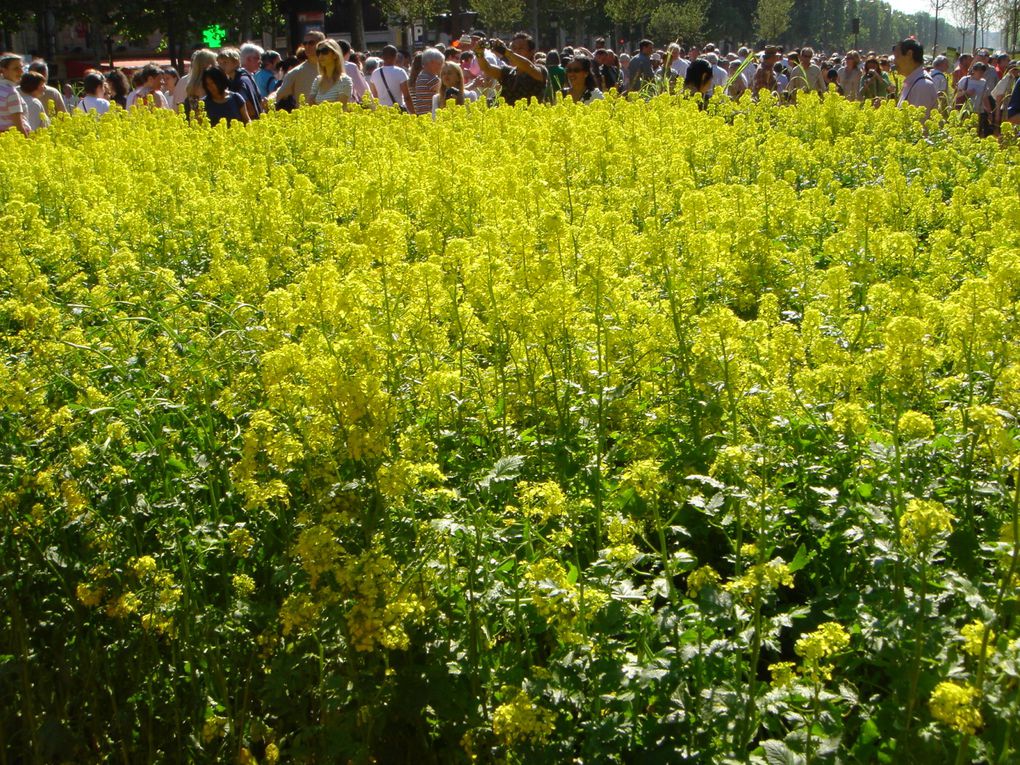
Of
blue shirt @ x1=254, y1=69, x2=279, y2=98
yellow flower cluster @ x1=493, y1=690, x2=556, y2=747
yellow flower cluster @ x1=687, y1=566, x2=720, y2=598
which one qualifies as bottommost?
blue shirt @ x1=254, y1=69, x2=279, y2=98

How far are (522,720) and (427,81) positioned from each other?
1207cm

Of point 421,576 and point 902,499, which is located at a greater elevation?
point 902,499

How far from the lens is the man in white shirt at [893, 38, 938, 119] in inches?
467

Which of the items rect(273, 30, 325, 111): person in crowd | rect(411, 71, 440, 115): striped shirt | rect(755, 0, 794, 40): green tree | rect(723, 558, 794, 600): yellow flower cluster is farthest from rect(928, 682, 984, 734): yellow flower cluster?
rect(755, 0, 794, 40): green tree

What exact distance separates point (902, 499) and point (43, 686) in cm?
272

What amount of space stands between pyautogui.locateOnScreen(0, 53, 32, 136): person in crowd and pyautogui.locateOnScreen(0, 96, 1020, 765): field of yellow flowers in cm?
758

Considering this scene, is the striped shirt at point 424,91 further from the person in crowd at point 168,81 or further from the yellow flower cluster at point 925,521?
the yellow flower cluster at point 925,521

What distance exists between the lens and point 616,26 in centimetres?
7025

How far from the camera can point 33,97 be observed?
12930 millimetres

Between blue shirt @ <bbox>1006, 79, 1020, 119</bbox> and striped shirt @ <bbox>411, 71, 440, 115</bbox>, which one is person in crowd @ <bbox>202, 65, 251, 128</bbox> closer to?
striped shirt @ <bbox>411, 71, 440, 115</bbox>

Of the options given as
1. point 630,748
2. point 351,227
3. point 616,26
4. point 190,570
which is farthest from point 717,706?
point 616,26

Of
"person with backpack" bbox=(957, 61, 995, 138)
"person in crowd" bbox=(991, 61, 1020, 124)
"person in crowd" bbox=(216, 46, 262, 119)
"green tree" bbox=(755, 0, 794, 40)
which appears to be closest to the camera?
"person in crowd" bbox=(216, 46, 262, 119)

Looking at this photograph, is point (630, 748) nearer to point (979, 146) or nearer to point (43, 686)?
point (43, 686)

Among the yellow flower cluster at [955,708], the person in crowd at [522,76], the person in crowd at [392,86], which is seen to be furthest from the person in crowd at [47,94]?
the yellow flower cluster at [955,708]
